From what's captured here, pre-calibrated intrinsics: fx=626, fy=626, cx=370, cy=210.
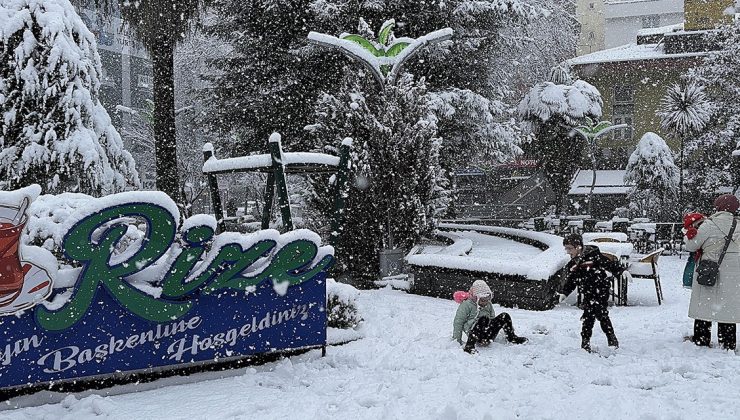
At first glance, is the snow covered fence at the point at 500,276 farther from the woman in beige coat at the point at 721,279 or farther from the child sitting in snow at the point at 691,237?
the woman in beige coat at the point at 721,279

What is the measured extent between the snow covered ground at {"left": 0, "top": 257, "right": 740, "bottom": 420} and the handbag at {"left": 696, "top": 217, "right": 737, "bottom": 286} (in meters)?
0.77

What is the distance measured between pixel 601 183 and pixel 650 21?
41552 mm

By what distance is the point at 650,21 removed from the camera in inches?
2721

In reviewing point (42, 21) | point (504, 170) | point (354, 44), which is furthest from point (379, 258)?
point (504, 170)

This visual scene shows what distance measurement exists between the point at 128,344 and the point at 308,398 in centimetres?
172

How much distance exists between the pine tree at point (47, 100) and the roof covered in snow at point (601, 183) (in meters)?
30.0

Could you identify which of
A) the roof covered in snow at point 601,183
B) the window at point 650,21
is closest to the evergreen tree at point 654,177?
the roof covered in snow at point 601,183

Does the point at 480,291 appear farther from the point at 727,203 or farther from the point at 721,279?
the point at 727,203

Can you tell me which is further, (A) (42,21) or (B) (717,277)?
(A) (42,21)

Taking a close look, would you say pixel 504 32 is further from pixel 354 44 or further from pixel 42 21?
pixel 42 21

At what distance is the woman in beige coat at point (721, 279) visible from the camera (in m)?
6.63

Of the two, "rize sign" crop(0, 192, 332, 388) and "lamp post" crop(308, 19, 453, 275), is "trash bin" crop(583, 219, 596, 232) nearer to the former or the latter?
"lamp post" crop(308, 19, 453, 275)

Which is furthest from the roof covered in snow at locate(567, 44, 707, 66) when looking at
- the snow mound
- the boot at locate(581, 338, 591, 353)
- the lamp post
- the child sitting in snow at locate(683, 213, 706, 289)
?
the boot at locate(581, 338, 591, 353)

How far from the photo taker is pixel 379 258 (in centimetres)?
1351
